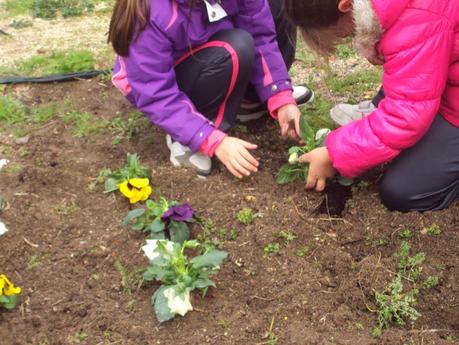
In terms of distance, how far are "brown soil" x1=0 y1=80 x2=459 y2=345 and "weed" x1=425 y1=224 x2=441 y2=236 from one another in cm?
2

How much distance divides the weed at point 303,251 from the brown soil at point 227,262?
0.01 m

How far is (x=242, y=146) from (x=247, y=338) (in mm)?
921

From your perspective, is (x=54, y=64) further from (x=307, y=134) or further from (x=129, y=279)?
(x=129, y=279)

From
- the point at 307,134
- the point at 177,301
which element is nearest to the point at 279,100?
the point at 307,134

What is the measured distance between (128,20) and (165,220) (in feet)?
2.75

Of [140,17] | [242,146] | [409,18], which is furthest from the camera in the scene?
[242,146]

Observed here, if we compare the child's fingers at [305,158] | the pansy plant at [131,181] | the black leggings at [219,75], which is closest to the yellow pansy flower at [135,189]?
the pansy plant at [131,181]

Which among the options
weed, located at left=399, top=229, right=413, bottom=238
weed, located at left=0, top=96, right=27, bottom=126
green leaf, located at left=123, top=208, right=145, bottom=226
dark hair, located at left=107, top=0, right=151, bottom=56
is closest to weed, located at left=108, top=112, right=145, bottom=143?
weed, located at left=0, top=96, right=27, bottom=126

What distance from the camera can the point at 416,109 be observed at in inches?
86.8

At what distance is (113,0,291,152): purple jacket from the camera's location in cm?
250

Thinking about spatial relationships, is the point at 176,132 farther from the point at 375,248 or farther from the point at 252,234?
the point at 375,248

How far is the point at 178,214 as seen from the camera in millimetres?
2283

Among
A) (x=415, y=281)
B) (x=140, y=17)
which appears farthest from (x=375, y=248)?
(x=140, y=17)

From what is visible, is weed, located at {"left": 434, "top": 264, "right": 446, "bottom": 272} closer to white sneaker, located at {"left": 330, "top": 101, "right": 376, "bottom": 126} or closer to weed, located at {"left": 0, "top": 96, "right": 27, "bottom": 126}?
white sneaker, located at {"left": 330, "top": 101, "right": 376, "bottom": 126}
